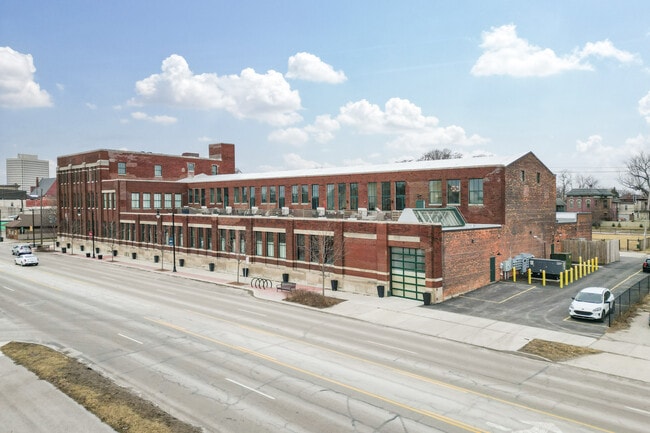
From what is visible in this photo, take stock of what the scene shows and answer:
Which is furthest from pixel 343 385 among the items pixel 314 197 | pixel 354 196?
pixel 314 197

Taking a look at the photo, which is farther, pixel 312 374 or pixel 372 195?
pixel 372 195

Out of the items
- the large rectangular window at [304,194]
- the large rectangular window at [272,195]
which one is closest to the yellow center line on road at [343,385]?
the large rectangular window at [304,194]

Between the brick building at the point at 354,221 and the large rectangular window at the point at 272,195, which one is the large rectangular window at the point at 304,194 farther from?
the large rectangular window at the point at 272,195

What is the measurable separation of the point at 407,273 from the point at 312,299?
747 centimetres

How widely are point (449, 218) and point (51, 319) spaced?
2963 centimetres

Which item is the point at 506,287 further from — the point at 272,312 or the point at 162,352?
the point at 162,352

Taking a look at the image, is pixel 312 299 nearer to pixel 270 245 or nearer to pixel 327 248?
pixel 327 248

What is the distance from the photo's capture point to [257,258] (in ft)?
152

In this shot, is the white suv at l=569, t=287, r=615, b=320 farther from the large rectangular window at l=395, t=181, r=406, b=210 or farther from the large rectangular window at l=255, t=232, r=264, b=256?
the large rectangular window at l=255, t=232, r=264, b=256

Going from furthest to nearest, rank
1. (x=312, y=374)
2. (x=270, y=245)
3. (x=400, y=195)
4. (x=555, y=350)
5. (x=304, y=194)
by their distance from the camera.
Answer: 1. (x=304, y=194)
2. (x=400, y=195)
3. (x=270, y=245)
4. (x=555, y=350)
5. (x=312, y=374)

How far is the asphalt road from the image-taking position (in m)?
14.1

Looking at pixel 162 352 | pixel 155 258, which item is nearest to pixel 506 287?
pixel 162 352

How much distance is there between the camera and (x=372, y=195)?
48.8 metres

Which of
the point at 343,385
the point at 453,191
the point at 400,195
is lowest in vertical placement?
the point at 343,385
